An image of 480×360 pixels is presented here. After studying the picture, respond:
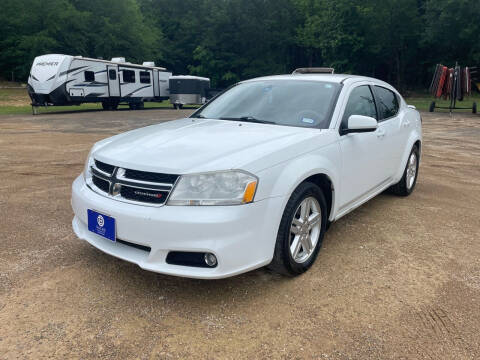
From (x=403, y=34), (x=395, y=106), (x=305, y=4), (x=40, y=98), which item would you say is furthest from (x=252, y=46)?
(x=395, y=106)

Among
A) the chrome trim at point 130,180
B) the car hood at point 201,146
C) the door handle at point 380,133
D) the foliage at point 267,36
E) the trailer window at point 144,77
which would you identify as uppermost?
the foliage at point 267,36

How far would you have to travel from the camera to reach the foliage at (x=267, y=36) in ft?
148

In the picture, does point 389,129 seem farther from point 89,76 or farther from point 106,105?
point 106,105

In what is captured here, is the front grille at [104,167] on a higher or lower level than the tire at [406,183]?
higher

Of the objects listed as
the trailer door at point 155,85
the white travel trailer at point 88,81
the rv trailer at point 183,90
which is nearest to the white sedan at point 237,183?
the white travel trailer at point 88,81

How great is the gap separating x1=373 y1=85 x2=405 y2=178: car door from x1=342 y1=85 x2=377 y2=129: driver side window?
0.16 m

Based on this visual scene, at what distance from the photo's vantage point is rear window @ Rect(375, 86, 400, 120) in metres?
4.50

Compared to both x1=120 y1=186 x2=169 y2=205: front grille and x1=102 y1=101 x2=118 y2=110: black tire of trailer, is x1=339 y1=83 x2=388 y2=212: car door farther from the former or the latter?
x1=102 y1=101 x2=118 y2=110: black tire of trailer

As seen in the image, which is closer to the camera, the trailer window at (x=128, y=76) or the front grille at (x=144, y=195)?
the front grille at (x=144, y=195)

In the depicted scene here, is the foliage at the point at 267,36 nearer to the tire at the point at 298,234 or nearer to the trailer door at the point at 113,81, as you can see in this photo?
the trailer door at the point at 113,81

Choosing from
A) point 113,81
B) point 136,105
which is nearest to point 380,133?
point 113,81

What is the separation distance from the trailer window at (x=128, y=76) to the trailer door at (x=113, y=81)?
0.70m

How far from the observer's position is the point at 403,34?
46.2 metres

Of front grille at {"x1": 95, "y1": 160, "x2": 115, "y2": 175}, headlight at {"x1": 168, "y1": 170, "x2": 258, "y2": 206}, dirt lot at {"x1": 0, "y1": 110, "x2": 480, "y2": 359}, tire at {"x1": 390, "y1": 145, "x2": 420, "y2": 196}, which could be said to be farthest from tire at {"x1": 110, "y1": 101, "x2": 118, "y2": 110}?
headlight at {"x1": 168, "y1": 170, "x2": 258, "y2": 206}
